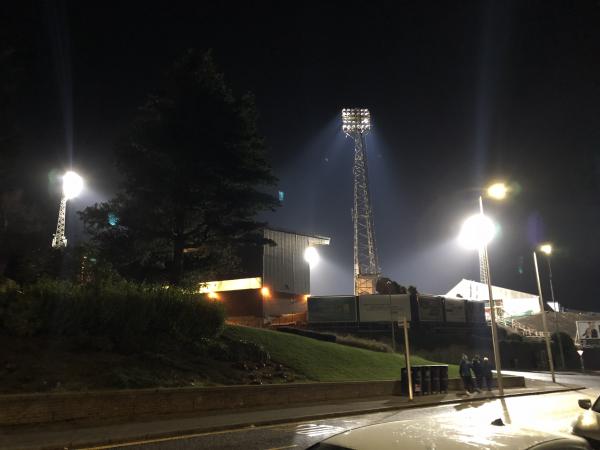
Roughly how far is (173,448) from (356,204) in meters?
64.5

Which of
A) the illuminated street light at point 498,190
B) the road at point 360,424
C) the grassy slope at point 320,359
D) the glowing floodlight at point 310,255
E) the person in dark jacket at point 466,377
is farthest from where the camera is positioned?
the glowing floodlight at point 310,255

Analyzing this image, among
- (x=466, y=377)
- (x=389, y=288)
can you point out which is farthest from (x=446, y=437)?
(x=389, y=288)

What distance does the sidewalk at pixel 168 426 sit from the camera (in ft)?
30.0

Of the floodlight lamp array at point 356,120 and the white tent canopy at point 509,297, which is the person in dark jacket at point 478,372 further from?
the floodlight lamp array at point 356,120

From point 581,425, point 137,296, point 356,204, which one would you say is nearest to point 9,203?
point 137,296

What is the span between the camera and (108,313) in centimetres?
1540

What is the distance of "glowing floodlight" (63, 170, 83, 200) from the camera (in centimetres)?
4778

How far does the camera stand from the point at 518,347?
47.1 m

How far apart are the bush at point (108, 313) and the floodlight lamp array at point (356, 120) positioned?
60563mm

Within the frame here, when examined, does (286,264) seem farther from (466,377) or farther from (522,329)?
(466,377)

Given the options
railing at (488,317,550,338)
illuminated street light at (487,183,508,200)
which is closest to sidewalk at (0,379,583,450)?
illuminated street light at (487,183,508,200)

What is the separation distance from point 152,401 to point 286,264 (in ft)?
148

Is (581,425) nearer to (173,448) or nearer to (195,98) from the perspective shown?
(173,448)

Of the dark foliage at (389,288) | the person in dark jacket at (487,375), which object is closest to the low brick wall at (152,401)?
the person in dark jacket at (487,375)
